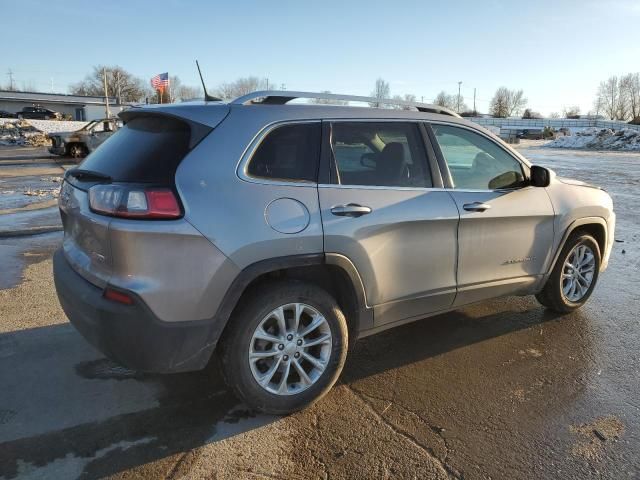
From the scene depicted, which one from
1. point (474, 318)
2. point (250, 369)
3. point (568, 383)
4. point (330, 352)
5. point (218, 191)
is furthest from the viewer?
point (474, 318)

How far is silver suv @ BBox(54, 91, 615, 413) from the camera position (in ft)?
8.90

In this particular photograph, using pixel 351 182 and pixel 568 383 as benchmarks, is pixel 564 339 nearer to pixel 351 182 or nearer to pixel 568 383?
pixel 568 383

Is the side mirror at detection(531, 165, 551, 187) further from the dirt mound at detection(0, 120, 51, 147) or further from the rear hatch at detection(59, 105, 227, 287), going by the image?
the dirt mound at detection(0, 120, 51, 147)

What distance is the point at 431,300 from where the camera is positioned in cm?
373

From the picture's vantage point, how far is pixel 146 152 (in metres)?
2.94

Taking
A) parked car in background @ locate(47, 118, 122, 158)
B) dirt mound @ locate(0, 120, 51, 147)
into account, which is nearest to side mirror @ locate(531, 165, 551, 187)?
parked car in background @ locate(47, 118, 122, 158)

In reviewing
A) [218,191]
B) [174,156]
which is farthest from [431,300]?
[174,156]

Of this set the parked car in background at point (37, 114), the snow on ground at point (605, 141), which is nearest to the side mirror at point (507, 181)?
the snow on ground at point (605, 141)

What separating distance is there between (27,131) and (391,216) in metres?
40.4

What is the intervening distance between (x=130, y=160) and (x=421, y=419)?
2276 mm

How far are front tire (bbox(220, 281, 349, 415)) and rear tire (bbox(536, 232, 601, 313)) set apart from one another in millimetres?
2407

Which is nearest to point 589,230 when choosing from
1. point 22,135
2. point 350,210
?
point 350,210

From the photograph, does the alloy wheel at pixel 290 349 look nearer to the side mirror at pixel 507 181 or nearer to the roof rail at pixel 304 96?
the roof rail at pixel 304 96

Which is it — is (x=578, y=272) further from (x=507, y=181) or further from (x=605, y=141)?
(x=605, y=141)
